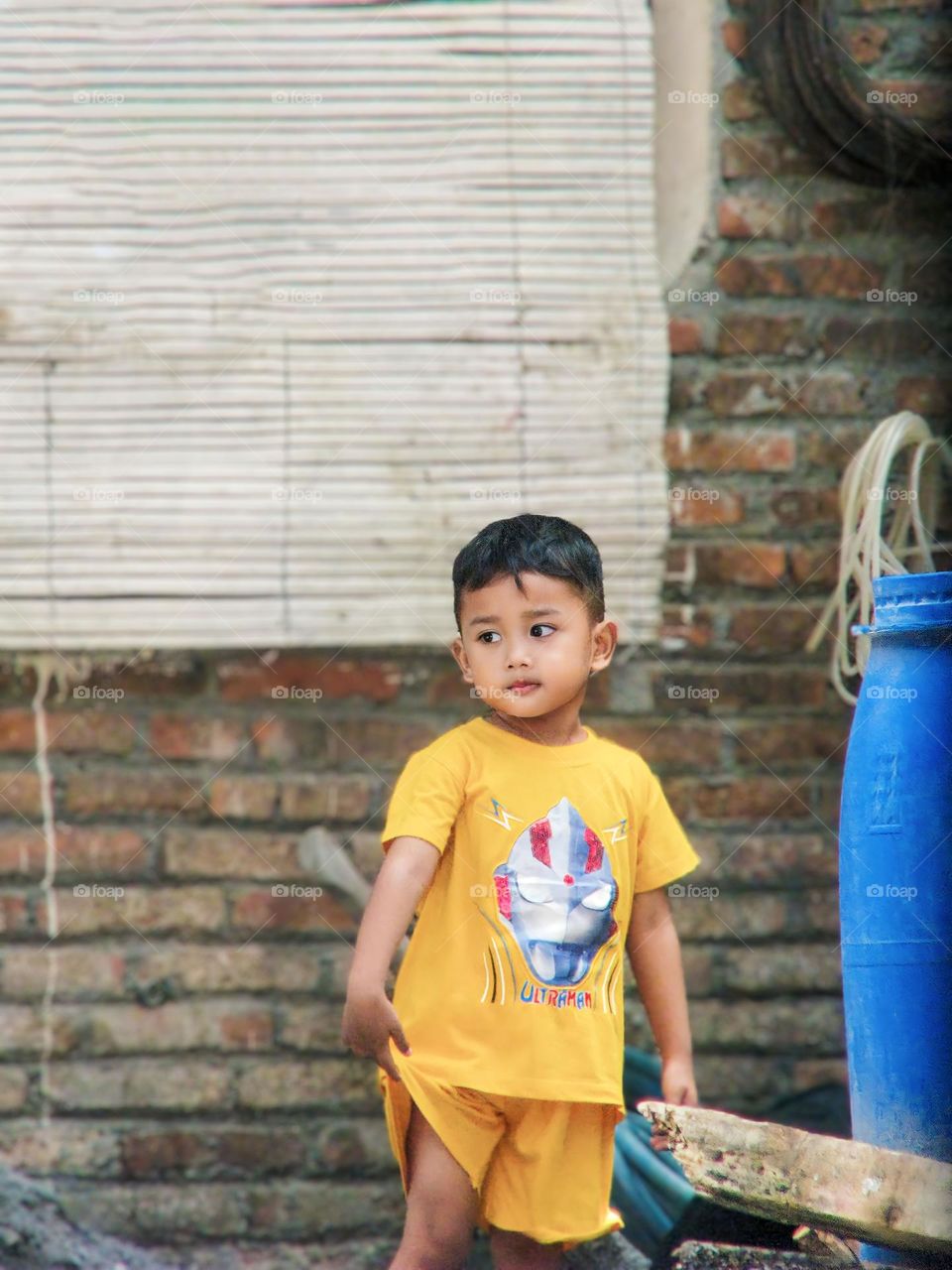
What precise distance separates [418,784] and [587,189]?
1.27 meters

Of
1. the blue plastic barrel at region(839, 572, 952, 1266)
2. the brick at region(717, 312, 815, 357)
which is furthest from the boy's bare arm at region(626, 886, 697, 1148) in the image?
the brick at region(717, 312, 815, 357)

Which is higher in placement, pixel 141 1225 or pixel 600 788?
pixel 600 788

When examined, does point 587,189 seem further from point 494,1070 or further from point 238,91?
point 494,1070

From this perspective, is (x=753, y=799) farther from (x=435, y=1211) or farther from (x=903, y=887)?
(x=435, y=1211)

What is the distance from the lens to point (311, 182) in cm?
245

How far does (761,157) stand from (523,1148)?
1.82m

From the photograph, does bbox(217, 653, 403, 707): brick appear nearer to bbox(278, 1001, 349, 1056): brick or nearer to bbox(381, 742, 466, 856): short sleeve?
bbox(278, 1001, 349, 1056): brick

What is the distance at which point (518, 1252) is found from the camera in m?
1.85

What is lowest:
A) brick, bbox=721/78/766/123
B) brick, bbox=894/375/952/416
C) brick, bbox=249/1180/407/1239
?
brick, bbox=249/1180/407/1239

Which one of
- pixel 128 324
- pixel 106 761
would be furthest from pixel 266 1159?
pixel 128 324

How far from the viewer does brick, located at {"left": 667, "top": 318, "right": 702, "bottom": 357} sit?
2.53 meters

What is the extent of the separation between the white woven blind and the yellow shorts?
0.93 m

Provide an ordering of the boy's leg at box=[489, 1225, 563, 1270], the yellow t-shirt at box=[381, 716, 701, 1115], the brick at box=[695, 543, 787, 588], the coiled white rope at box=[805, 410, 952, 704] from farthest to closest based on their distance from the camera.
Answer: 1. the brick at box=[695, 543, 787, 588]
2. the coiled white rope at box=[805, 410, 952, 704]
3. the boy's leg at box=[489, 1225, 563, 1270]
4. the yellow t-shirt at box=[381, 716, 701, 1115]

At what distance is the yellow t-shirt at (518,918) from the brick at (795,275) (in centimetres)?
114
